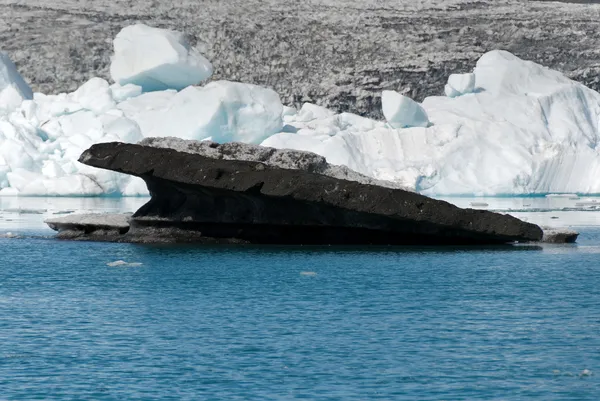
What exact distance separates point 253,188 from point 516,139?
24614 mm

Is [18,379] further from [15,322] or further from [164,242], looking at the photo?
[164,242]

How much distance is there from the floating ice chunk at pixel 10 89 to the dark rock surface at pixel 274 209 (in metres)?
23.0

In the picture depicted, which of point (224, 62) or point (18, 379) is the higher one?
point (224, 62)

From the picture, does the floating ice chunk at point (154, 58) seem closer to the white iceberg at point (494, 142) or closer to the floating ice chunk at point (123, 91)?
the floating ice chunk at point (123, 91)

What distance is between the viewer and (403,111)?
43438mm

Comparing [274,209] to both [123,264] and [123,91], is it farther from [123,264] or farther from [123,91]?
[123,91]

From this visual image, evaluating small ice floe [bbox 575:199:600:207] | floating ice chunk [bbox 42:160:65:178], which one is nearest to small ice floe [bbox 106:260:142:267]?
floating ice chunk [bbox 42:160:65:178]

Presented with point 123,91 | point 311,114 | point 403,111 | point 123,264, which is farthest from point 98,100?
point 123,264

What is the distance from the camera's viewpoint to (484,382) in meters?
10.1

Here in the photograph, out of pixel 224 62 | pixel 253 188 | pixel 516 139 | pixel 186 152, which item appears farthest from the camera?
pixel 224 62

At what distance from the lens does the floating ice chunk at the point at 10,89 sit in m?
44.2

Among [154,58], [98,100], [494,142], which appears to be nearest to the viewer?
[494,142]

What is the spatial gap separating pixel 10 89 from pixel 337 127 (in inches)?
499

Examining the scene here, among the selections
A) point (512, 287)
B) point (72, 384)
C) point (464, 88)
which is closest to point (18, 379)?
point (72, 384)
